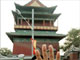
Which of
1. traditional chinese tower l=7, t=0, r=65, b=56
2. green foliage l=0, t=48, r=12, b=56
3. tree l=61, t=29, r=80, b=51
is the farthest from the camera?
green foliage l=0, t=48, r=12, b=56

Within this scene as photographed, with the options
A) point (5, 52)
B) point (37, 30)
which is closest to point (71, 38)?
point (37, 30)

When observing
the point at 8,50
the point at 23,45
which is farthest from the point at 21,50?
the point at 8,50

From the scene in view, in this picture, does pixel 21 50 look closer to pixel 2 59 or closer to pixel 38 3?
pixel 38 3

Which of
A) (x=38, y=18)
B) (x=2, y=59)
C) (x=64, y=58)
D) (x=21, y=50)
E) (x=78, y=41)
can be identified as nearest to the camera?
(x=2, y=59)

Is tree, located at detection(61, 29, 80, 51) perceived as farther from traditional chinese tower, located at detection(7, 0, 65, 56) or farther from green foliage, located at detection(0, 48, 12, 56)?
green foliage, located at detection(0, 48, 12, 56)

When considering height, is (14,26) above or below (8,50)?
above

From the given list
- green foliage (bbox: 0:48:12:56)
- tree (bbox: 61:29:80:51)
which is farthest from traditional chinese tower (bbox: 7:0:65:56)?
green foliage (bbox: 0:48:12:56)

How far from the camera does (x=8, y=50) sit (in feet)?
263

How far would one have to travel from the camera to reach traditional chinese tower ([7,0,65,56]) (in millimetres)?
41594

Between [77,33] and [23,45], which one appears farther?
[77,33]

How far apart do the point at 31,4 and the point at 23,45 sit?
8.92 m

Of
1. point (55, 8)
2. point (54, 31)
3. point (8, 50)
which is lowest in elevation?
point (8, 50)

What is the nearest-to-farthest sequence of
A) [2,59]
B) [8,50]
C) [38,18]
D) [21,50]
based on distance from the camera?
[2,59], [21,50], [38,18], [8,50]

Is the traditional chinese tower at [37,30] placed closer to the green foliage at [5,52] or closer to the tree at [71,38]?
the tree at [71,38]
